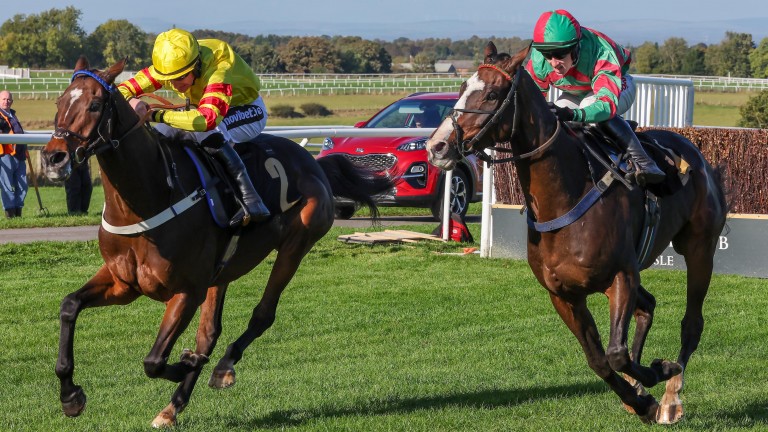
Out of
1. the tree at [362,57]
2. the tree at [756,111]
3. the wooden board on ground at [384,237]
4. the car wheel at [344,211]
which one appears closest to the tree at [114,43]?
the tree at [362,57]

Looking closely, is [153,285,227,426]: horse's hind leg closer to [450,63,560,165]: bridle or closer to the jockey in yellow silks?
the jockey in yellow silks

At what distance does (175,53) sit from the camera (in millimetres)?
6344

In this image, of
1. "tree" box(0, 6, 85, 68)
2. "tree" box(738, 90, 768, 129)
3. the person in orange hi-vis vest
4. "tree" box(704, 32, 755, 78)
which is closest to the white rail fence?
the person in orange hi-vis vest

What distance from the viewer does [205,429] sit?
6.09m

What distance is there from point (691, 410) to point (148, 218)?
321cm

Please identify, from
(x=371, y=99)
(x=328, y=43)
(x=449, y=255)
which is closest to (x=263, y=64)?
(x=328, y=43)

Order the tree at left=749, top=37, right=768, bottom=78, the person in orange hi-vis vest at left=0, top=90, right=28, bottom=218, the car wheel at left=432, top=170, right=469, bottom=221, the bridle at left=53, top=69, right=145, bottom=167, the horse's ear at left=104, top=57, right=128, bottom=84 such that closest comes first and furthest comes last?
the bridle at left=53, top=69, right=145, bottom=167
the horse's ear at left=104, top=57, right=128, bottom=84
the car wheel at left=432, top=170, right=469, bottom=221
the person in orange hi-vis vest at left=0, top=90, right=28, bottom=218
the tree at left=749, top=37, right=768, bottom=78

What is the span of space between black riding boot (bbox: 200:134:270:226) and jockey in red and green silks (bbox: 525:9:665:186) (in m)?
1.71

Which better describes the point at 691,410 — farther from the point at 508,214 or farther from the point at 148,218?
the point at 508,214

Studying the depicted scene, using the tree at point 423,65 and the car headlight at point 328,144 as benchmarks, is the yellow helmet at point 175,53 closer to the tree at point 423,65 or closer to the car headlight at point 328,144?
the car headlight at point 328,144

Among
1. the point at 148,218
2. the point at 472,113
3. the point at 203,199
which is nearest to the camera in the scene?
the point at 472,113

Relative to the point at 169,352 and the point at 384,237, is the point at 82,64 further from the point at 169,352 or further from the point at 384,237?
the point at 384,237

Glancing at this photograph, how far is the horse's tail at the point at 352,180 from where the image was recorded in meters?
8.40

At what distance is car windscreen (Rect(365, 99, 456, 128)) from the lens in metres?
15.4
